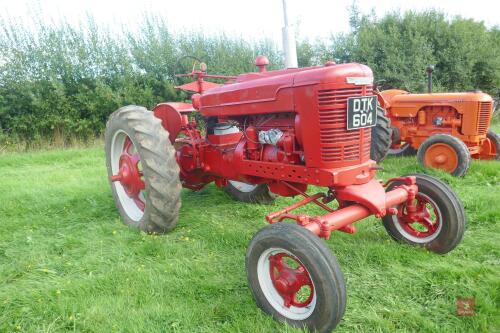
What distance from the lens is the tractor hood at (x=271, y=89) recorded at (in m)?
2.30

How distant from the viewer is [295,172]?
103 inches

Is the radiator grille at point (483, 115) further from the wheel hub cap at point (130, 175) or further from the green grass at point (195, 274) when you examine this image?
the wheel hub cap at point (130, 175)

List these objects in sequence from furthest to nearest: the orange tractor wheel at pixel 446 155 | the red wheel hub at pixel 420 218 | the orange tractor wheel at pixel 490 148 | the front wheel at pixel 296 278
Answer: the orange tractor wheel at pixel 490 148
the orange tractor wheel at pixel 446 155
the red wheel hub at pixel 420 218
the front wheel at pixel 296 278

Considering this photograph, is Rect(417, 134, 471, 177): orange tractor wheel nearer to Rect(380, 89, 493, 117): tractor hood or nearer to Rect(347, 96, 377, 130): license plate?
Rect(380, 89, 493, 117): tractor hood

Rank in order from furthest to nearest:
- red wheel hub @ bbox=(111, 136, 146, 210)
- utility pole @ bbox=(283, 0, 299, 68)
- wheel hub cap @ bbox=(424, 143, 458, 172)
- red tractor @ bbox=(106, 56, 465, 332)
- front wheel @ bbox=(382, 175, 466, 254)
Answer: utility pole @ bbox=(283, 0, 299, 68) < wheel hub cap @ bbox=(424, 143, 458, 172) < red wheel hub @ bbox=(111, 136, 146, 210) < front wheel @ bbox=(382, 175, 466, 254) < red tractor @ bbox=(106, 56, 465, 332)

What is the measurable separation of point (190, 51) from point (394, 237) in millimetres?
8827

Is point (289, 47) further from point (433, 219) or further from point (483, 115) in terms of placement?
point (433, 219)

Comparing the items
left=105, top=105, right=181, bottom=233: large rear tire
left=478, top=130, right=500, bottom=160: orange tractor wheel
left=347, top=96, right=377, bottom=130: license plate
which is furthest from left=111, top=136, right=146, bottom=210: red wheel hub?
left=478, top=130, right=500, bottom=160: orange tractor wheel

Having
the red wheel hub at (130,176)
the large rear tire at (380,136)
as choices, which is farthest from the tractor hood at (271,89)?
the large rear tire at (380,136)

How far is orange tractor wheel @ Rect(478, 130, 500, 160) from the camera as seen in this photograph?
5.72 metres

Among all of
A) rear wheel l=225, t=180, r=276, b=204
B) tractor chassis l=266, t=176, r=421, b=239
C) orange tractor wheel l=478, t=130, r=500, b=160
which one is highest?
tractor chassis l=266, t=176, r=421, b=239

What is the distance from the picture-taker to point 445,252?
2.76 m

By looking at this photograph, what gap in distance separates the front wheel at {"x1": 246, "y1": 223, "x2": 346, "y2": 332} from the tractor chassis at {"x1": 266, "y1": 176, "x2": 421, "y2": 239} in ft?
0.60

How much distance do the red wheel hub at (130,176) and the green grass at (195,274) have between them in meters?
0.32
